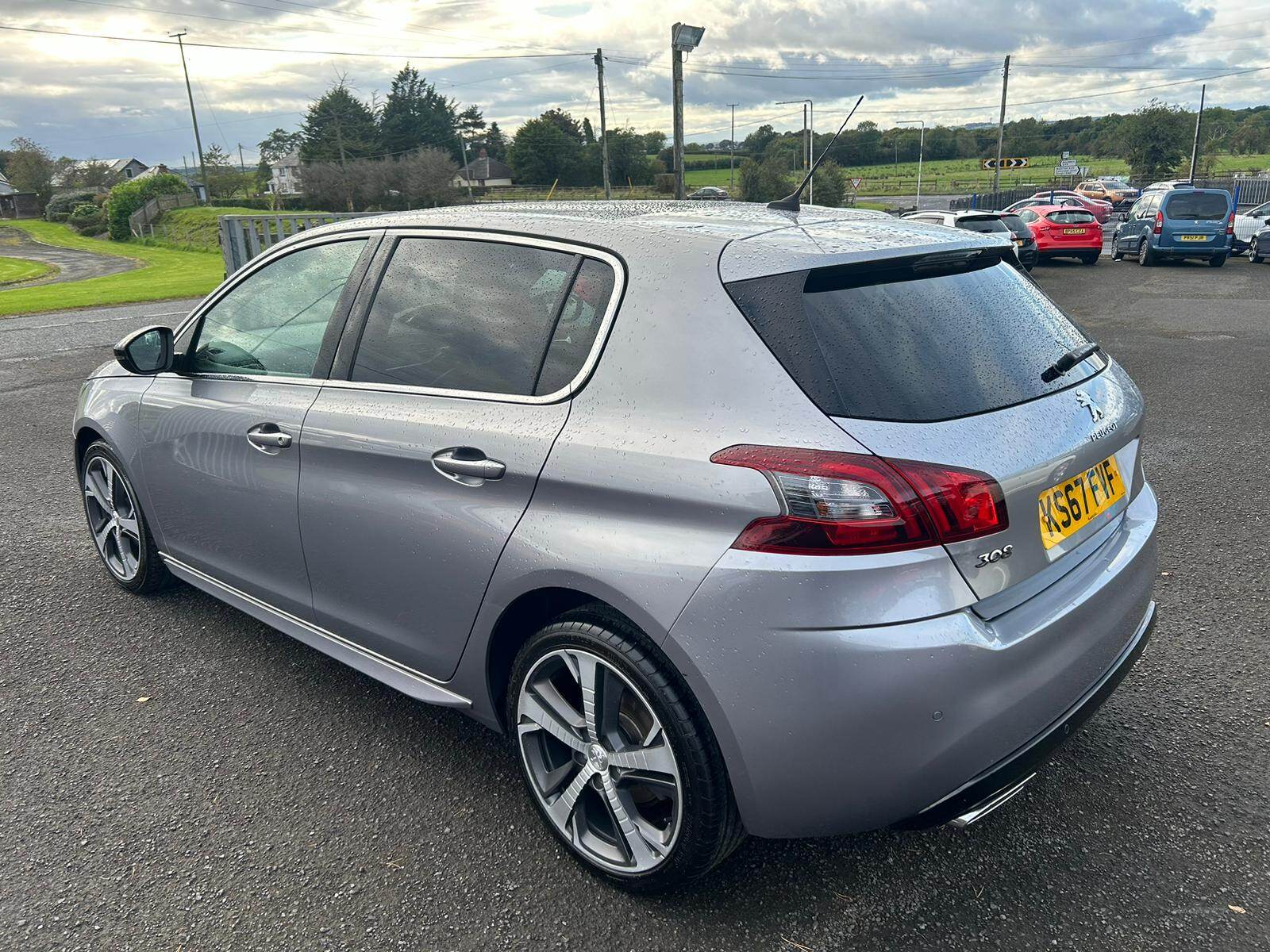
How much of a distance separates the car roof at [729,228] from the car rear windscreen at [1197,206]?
22559 mm

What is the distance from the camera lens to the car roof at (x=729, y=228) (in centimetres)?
225

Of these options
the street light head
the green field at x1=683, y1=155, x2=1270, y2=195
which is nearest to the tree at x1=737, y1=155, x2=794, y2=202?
the green field at x1=683, y1=155, x2=1270, y2=195

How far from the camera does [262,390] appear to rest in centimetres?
322

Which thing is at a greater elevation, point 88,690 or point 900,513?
point 900,513

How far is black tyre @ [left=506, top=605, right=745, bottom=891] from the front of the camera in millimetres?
2115

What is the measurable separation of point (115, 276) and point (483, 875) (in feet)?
123

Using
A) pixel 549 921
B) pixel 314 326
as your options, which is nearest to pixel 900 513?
pixel 549 921

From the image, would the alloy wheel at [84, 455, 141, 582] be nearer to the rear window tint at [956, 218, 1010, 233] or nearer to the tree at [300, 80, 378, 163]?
the rear window tint at [956, 218, 1010, 233]

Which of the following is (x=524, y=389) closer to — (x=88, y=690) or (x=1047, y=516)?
(x=1047, y=516)

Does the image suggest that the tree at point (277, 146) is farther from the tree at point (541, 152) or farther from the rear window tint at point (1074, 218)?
the rear window tint at point (1074, 218)

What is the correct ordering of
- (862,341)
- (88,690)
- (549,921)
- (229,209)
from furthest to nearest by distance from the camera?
1. (229,209)
2. (88,690)
3. (549,921)
4. (862,341)

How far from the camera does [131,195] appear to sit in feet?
223

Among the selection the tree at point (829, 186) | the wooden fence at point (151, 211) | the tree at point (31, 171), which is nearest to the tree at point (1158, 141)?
the tree at point (829, 186)

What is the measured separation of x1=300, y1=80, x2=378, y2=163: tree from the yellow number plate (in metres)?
95.1
